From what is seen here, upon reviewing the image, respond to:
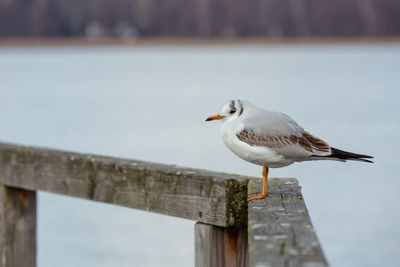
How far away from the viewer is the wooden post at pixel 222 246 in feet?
9.22

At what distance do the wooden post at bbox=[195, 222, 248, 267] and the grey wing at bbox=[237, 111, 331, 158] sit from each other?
1.22ft

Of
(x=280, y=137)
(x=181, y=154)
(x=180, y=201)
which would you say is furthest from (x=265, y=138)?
(x=181, y=154)

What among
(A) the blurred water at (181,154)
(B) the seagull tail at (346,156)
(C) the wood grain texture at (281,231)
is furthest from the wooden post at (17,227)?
(A) the blurred water at (181,154)

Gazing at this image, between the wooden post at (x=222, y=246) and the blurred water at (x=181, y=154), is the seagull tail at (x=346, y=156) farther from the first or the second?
the blurred water at (x=181, y=154)

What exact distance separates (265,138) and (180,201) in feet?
1.50

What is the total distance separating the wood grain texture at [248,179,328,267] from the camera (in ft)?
6.21

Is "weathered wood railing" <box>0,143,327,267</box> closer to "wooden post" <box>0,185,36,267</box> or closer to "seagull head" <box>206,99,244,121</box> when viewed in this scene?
"wooden post" <box>0,185,36,267</box>

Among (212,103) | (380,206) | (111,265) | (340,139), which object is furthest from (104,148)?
(212,103)

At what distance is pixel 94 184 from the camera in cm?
335

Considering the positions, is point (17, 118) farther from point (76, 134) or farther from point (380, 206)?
point (380, 206)

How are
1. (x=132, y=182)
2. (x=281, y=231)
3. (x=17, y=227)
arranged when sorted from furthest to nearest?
(x=17, y=227) < (x=132, y=182) < (x=281, y=231)

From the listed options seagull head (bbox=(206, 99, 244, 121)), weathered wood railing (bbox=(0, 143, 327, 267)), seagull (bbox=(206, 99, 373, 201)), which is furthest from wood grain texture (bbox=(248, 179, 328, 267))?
seagull head (bbox=(206, 99, 244, 121))

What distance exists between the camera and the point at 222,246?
283cm

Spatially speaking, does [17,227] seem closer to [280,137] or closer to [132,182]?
[132,182]
